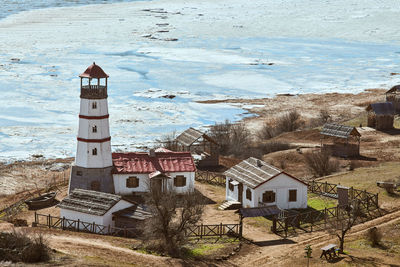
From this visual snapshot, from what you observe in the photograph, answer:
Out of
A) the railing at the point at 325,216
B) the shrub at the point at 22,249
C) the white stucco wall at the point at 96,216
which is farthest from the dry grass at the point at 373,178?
the shrub at the point at 22,249

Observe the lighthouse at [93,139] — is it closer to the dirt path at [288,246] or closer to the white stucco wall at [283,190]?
the white stucco wall at [283,190]

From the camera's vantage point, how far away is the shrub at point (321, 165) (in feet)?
195

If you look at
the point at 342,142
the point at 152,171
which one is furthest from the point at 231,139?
the point at 152,171

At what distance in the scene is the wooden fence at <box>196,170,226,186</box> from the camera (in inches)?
2239

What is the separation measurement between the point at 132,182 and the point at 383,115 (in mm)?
38973

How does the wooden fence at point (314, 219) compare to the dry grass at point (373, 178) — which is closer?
the wooden fence at point (314, 219)

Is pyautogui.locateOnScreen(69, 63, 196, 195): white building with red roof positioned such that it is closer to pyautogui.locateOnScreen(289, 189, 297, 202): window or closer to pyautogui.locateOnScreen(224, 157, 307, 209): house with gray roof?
pyautogui.locateOnScreen(224, 157, 307, 209): house with gray roof

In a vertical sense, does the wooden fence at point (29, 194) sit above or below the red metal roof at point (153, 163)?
below

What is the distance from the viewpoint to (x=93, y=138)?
1949 inches

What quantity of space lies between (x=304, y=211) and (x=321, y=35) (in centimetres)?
11077

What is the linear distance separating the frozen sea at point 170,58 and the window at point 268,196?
28736mm

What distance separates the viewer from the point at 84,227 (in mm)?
43281

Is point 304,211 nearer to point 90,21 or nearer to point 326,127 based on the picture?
point 326,127

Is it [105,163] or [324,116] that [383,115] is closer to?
[324,116]
